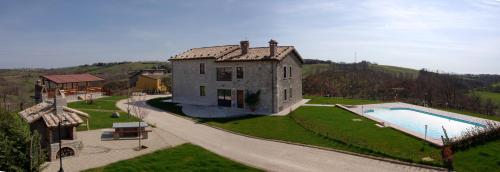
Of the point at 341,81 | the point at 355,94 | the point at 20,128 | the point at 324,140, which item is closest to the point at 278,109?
the point at 324,140

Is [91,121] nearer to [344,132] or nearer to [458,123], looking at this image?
[344,132]

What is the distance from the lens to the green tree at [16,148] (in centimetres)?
1198

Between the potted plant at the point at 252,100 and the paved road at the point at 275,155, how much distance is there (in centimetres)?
791

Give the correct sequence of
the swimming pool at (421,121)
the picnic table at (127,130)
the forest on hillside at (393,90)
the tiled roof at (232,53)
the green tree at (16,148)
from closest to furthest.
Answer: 1. the green tree at (16,148)
2. the picnic table at (127,130)
3. the swimming pool at (421,121)
4. the tiled roof at (232,53)
5. the forest on hillside at (393,90)

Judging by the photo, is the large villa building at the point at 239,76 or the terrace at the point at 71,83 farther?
the terrace at the point at 71,83

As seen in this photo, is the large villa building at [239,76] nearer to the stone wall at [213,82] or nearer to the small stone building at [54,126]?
the stone wall at [213,82]

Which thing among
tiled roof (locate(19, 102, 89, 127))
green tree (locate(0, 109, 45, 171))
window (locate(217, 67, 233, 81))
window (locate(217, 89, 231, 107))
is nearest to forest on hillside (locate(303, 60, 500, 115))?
window (locate(217, 89, 231, 107))

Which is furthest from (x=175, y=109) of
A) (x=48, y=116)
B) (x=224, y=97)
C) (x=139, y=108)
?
(x=48, y=116)

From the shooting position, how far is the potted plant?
102ft

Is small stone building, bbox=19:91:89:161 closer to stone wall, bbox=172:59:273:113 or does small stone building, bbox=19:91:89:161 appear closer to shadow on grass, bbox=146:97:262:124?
shadow on grass, bbox=146:97:262:124

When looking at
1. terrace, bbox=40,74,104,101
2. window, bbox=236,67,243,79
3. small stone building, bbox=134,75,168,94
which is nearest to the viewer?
window, bbox=236,67,243,79

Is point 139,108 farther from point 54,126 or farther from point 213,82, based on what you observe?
point 54,126

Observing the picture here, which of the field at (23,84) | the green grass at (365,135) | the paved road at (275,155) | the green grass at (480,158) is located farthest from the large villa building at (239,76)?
the green grass at (480,158)

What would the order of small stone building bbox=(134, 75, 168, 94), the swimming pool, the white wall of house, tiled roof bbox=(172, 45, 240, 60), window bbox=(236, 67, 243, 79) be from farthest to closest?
small stone building bbox=(134, 75, 168, 94) < tiled roof bbox=(172, 45, 240, 60) < window bbox=(236, 67, 243, 79) < the white wall of house < the swimming pool
